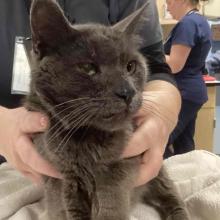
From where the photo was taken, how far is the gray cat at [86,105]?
741 mm

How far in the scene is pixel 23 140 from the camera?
0.89 meters

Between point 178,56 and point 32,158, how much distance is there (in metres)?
1.82

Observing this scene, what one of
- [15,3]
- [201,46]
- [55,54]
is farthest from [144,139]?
[201,46]

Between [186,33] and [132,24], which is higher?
[132,24]

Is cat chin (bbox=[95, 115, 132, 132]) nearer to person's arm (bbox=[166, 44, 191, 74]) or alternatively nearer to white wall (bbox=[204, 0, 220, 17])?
person's arm (bbox=[166, 44, 191, 74])

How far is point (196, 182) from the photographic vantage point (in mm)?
1152

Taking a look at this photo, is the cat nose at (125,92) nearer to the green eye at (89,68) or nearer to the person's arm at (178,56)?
the green eye at (89,68)

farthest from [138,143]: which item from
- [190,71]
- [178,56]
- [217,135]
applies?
[217,135]

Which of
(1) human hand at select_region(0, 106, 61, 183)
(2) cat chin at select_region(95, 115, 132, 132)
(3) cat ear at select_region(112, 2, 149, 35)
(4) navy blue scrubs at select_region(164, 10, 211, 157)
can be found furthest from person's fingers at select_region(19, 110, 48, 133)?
(4) navy blue scrubs at select_region(164, 10, 211, 157)

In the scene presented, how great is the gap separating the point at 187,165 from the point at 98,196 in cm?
52

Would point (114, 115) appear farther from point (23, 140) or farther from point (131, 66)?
point (23, 140)

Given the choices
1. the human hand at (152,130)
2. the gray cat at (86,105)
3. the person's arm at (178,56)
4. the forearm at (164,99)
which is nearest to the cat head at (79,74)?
the gray cat at (86,105)

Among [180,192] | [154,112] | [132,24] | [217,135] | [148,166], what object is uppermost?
[132,24]

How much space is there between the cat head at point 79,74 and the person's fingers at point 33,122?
1.3 inches
